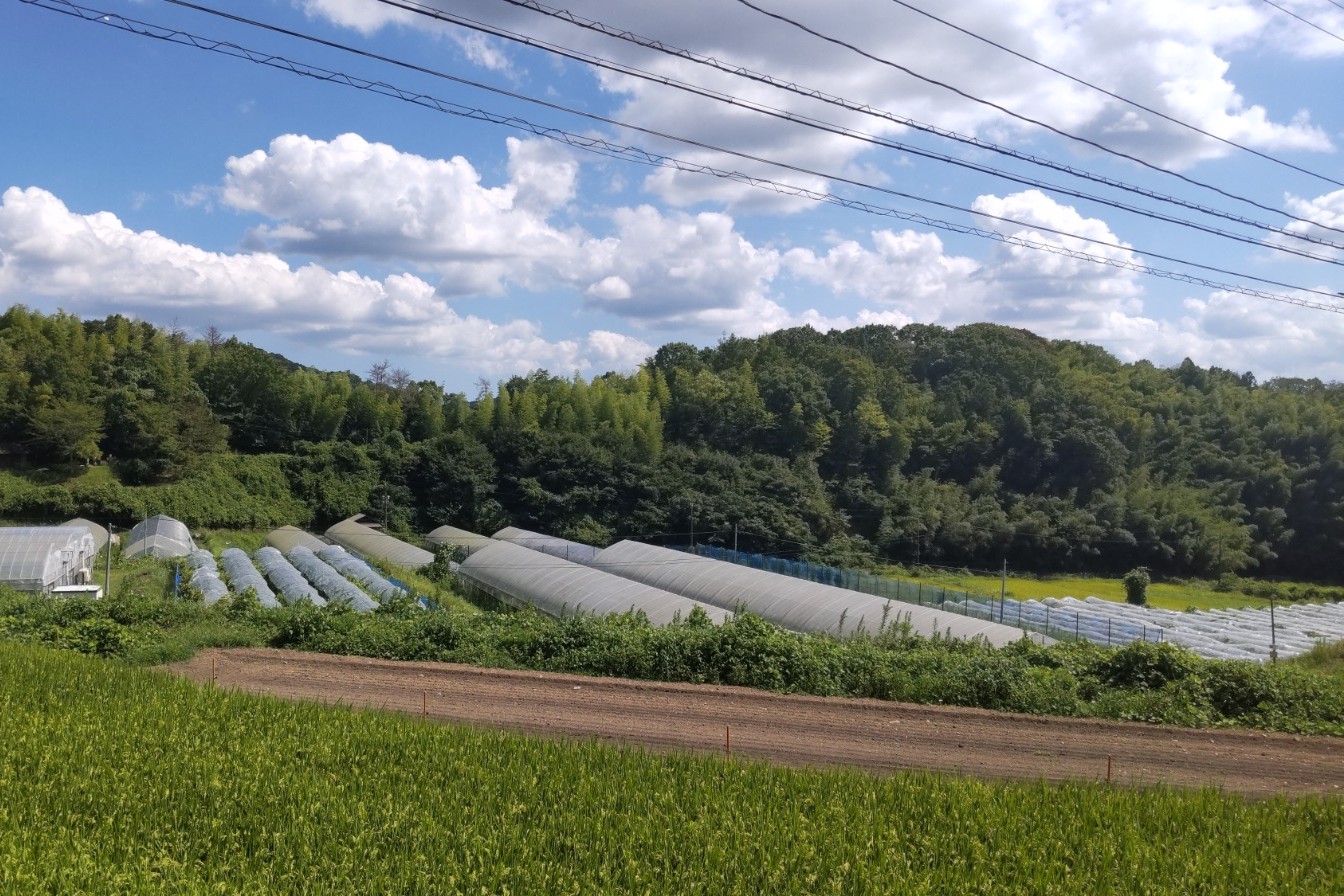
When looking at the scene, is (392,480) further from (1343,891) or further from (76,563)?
(1343,891)

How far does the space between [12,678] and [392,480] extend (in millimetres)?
37691

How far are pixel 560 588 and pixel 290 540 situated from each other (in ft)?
62.9

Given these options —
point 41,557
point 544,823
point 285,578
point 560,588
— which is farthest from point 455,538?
point 544,823

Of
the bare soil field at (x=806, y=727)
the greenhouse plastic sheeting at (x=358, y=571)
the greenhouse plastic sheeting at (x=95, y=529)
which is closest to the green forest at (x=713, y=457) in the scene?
the greenhouse plastic sheeting at (x=95, y=529)

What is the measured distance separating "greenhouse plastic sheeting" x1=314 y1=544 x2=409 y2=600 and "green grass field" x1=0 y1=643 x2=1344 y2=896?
623 inches

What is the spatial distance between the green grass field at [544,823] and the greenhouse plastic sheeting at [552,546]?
2240cm

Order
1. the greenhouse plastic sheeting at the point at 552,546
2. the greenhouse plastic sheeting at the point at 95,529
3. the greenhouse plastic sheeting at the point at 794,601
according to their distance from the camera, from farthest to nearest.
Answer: the greenhouse plastic sheeting at the point at 95,529
the greenhouse plastic sheeting at the point at 552,546
the greenhouse plastic sheeting at the point at 794,601

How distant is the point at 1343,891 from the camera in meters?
5.39

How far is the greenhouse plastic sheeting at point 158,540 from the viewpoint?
30.9 metres

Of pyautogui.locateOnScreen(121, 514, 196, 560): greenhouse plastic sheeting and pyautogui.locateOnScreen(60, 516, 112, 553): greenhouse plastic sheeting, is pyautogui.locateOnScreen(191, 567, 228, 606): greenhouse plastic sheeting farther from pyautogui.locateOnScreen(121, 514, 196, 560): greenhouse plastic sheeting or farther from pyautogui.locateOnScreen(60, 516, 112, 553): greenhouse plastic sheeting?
pyautogui.locateOnScreen(60, 516, 112, 553): greenhouse plastic sheeting

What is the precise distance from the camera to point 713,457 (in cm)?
4553

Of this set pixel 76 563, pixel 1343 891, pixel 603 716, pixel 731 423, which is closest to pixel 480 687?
pixel 603 716

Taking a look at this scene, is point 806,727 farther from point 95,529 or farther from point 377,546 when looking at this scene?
point 95,529

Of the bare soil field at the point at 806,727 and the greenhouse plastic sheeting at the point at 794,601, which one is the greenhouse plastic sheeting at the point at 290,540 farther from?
the bare soil field at the point at 806,727
